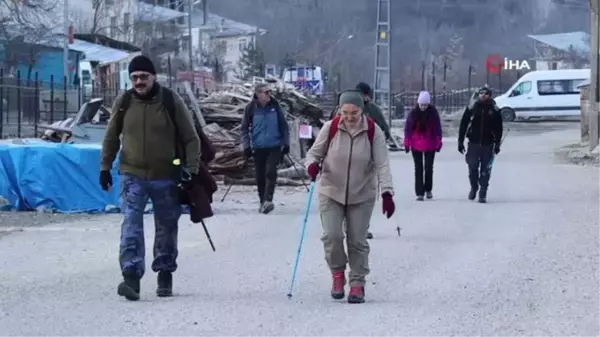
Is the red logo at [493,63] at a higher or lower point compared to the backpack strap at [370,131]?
higher

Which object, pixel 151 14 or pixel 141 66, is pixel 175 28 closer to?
pixel 151 14

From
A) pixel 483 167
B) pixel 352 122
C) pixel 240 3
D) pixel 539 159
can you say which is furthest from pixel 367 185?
pixel 240 3

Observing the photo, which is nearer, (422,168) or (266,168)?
(266,168)

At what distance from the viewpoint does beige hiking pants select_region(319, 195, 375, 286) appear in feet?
31.4

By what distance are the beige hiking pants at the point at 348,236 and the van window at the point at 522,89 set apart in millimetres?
47829

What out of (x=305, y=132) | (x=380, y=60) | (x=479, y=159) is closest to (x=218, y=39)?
(x=380, y=60)

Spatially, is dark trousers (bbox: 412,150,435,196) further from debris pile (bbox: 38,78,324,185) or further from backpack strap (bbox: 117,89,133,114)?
backpack strap (bbox: 117,89,133,114)

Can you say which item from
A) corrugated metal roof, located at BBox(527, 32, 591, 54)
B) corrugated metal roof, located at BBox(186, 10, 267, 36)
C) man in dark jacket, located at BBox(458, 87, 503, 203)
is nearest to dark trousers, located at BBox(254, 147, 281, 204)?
man in dark jacket, located at BBox(458, 87, 503, 203)

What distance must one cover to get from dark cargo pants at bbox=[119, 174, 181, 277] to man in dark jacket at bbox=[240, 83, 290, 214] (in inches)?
286

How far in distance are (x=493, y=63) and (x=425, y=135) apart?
1552 inches

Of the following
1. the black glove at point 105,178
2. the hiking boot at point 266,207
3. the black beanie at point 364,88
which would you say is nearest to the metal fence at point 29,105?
the hiking boot at point 266,207

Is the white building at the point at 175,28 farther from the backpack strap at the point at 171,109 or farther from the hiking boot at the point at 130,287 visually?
the hiking boot at the point at 130,287

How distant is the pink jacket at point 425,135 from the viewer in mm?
18484

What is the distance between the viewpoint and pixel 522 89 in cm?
5653
